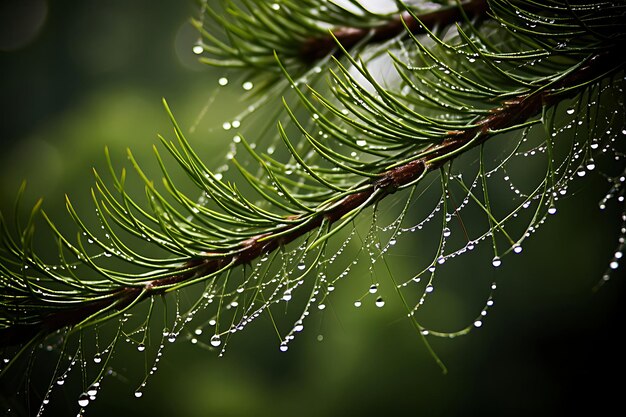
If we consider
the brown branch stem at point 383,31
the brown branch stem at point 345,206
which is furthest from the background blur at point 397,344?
the brown branch stem at point 345,206

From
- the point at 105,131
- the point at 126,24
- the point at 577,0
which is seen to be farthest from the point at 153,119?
the point at 577,0

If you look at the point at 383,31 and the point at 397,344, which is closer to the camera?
the point at 383,31

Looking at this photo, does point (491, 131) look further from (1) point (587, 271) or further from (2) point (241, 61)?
(1) point (587, 271)

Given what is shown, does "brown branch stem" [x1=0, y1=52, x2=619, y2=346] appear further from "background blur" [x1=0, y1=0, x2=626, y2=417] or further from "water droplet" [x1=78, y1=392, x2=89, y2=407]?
"background blur" [x1=0, y1=0, x2=626, y2=417]

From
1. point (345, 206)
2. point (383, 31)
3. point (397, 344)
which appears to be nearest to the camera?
point (345, 206)

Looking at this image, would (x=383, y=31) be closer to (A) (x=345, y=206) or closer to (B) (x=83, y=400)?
(A) (x=345, y=206)

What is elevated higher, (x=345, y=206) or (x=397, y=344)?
(x=397, y=344)

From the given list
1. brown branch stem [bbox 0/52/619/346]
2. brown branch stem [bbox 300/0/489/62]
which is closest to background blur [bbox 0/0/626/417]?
brown branch stem [bbox 300/0/489/62]

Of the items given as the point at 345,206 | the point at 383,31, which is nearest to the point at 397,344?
the point at 383,31

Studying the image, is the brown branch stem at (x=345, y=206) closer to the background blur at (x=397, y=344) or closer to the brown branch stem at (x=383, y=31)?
the brown branch stem at (x=383, y=31)

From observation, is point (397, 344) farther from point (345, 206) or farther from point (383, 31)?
point (345, 206)

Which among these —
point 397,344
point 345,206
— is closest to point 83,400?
point 345,206

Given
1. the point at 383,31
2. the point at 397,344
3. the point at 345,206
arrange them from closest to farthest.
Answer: the point at 345,206
the point at 383,31
the point at 397,344
